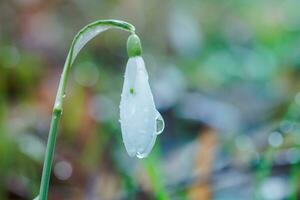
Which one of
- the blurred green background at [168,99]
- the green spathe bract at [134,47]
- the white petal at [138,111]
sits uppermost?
the blurred green background at [168,99]

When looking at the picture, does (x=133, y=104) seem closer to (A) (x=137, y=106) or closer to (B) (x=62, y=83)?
(A) (x=137, y=106)

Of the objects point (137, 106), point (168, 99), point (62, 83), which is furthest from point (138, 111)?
point (168, 99)

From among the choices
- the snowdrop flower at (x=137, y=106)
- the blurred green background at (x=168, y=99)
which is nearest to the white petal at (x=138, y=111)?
the snowdrop flower at (x=137, y=106)

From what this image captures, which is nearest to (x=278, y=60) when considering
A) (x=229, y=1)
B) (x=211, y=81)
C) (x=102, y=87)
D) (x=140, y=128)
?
(x=211, y=81)

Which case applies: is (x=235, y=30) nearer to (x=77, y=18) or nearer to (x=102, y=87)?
(x=77, y=18)

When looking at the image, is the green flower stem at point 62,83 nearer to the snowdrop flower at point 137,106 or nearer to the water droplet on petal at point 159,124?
the snowdrop flower at point 137,106

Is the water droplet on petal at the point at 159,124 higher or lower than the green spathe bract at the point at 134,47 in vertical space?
lower

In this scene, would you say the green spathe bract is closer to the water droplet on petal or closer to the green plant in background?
the green plant in background

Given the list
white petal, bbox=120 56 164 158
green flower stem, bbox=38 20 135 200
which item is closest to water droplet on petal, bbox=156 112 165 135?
white petal, bbox=120 56 164 158
